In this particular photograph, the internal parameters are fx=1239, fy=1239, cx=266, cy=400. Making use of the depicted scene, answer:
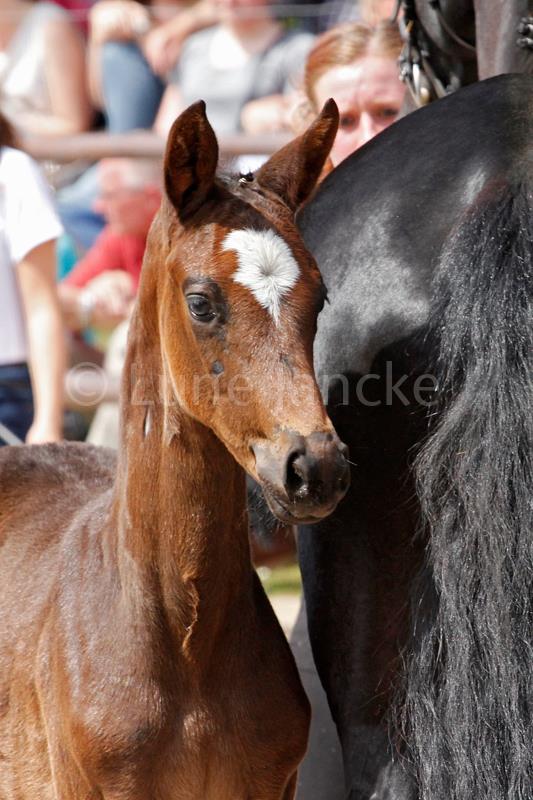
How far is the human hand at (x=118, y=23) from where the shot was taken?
626cm

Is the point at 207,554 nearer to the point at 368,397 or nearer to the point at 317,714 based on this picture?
the point at 368,397

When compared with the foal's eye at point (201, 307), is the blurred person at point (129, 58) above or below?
above

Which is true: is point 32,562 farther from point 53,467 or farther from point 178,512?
point 178,512

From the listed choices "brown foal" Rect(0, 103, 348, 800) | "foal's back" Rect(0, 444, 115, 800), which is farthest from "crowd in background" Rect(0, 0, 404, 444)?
"brown foal" Rect(0, 103, 348, 800)

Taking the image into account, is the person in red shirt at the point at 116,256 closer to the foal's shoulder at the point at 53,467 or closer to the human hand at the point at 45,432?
the human hand at the point at 45,432

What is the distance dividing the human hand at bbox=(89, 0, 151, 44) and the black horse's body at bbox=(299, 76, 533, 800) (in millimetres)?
4333

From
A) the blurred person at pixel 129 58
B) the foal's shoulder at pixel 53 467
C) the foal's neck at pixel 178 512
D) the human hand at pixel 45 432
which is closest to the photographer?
the foal's neck at pixel 178 512

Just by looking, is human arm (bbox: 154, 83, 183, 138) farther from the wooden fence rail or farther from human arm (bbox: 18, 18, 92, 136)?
human arm (bbox: 18, 18, 92, 136)

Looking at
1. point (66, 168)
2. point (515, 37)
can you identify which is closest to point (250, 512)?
point (515, 37)

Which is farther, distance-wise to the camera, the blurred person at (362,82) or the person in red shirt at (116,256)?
the person in red shirt at (116,256)

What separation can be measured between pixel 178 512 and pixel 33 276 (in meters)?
1.47

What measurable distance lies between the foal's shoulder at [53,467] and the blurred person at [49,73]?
3.69 meters

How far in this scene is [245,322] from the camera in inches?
76.5

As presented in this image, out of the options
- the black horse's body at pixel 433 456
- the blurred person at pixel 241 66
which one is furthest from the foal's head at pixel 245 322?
the blurred person at pixel 241 66
